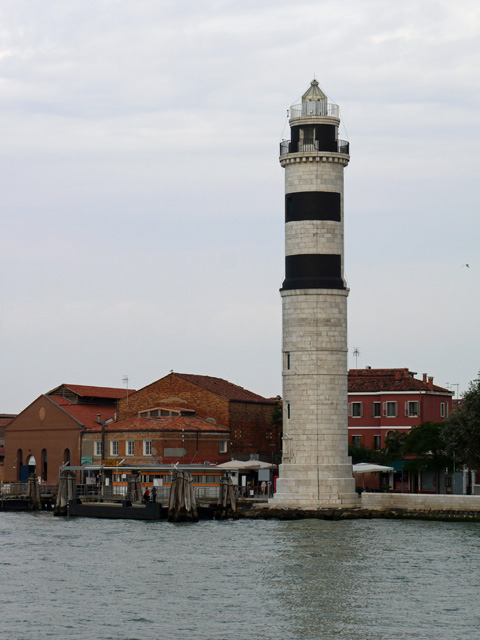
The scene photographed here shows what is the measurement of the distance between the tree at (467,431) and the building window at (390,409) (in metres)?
15.6

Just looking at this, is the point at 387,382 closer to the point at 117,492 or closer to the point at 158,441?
the point at 158,441

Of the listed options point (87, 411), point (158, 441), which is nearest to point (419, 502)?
point (158, 441)

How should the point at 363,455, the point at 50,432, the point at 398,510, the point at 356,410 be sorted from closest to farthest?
1. the point at 398,510
2. the point at 363,455
3. the point at 356,410
4. the point at 50,432

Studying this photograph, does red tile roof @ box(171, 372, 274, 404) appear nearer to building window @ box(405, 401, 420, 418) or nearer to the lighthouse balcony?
building window @ box(405, 401, 420, 418)

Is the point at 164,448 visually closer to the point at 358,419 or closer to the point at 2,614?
the point at 358,419

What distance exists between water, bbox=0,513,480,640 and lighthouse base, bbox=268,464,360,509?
5.27m

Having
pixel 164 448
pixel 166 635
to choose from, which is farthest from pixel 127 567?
pixel 164 448

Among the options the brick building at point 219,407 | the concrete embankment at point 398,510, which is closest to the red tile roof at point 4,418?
the brick building at point 219,407

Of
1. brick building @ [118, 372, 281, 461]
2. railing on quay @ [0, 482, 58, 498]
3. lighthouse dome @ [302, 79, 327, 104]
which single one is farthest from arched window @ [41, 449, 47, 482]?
lighthouse dome @ [302, 79, 327, 104]

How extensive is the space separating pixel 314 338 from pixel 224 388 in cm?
2470

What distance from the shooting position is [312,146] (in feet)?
203

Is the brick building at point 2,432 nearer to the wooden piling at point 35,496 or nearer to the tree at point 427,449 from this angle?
the wooden piling at point 35,496

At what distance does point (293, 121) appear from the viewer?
207 feet

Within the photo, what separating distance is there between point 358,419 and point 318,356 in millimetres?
20601
